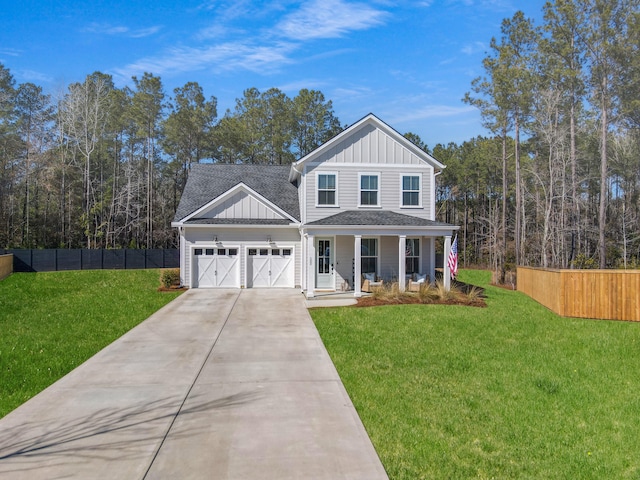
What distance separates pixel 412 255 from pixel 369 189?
3.34 m

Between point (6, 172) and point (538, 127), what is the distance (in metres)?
38.8

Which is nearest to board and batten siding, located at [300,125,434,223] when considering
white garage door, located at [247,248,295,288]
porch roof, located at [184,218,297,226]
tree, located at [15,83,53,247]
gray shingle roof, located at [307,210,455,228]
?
gray shingle roof, located at [307,210,455,228]

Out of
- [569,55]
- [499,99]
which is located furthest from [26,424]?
[569,55]

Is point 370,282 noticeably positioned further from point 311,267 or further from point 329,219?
point 329,219

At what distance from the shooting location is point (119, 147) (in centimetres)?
4366

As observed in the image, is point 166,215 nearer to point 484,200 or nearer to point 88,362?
point 484,200

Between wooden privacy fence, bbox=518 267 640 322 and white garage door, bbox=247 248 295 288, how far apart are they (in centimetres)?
1066

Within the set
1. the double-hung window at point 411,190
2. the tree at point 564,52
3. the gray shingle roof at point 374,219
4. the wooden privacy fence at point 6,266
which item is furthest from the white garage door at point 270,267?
the tree at point 564,52

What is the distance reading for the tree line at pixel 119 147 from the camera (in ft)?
122

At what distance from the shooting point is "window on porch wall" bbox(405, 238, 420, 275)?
66.7 feet

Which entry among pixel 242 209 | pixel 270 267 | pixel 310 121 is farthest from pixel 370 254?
pixel 310 121

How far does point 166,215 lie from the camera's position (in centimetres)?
4244

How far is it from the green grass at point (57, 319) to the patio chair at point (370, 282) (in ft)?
24.3

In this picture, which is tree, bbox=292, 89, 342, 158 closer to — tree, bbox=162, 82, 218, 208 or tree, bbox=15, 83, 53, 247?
tree, bbox=162, 82, 218, 208
